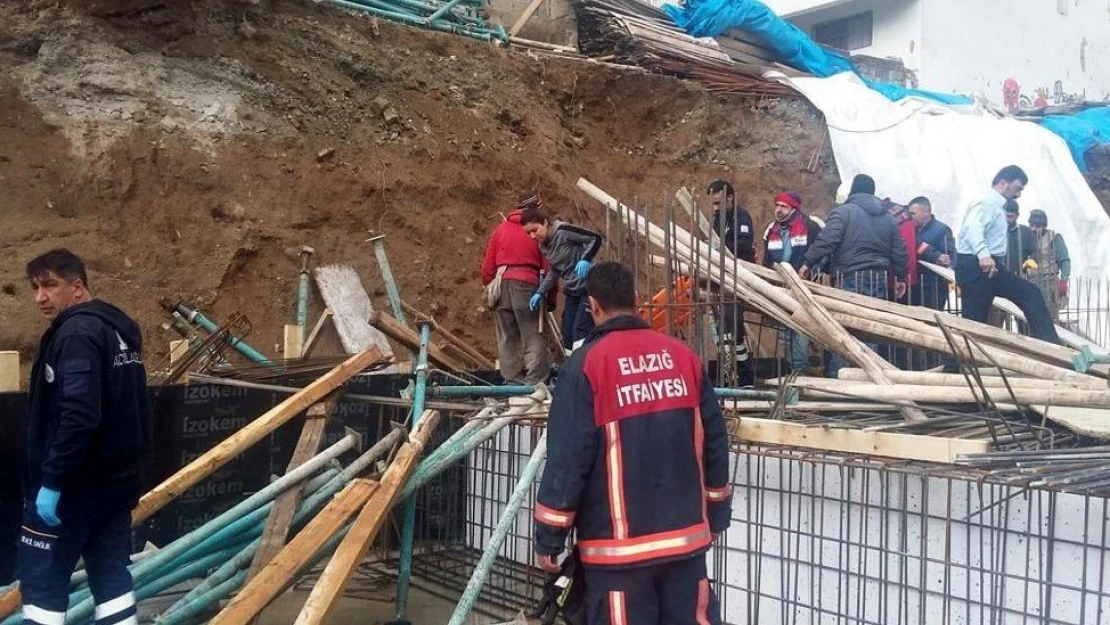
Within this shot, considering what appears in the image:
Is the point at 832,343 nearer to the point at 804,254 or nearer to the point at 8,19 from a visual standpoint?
the point at 804,254

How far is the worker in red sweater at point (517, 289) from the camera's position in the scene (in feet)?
26.5

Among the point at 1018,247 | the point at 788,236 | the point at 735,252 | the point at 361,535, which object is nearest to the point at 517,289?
the point at 735,252

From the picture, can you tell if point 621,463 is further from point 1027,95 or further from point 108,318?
point 1027,95

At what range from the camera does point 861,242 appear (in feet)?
26.1

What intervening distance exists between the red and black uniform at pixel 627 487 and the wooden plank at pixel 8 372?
3.99m

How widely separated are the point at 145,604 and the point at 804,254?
5.92m

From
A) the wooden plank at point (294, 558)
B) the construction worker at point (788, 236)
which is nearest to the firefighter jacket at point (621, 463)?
the wooden plank at point (294, 558)

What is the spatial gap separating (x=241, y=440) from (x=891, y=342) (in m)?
3.95

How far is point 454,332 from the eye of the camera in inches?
401

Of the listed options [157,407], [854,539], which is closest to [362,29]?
[157,407]

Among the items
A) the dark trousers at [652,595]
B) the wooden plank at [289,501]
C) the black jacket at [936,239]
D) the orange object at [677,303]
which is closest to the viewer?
the dark trousers at [652,595]

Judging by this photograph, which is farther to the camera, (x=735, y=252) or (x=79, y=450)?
(x=735, y=252)

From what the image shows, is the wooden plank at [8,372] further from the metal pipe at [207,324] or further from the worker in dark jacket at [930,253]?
the worker in dark jacket at [930,253]

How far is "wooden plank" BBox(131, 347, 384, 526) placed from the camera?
4.60 meters
